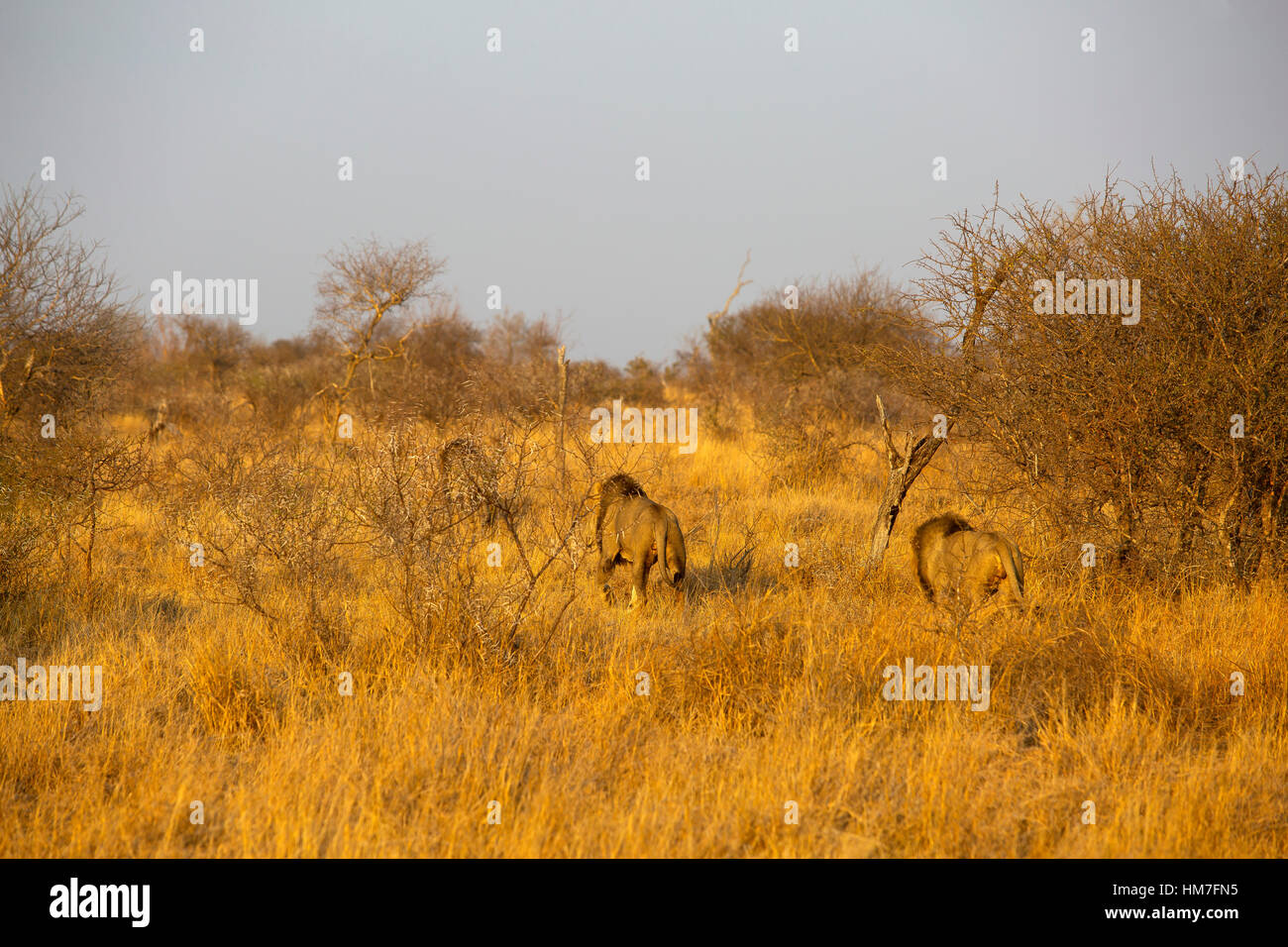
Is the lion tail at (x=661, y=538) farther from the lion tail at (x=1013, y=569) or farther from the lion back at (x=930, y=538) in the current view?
the lion tail at (x=1013, y=569)

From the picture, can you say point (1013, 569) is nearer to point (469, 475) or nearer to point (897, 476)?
point (897, 476)

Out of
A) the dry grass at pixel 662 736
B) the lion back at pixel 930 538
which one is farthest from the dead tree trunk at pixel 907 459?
the dry grass at pixel 662 736

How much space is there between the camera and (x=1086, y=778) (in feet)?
11.2

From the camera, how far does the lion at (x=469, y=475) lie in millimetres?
4875

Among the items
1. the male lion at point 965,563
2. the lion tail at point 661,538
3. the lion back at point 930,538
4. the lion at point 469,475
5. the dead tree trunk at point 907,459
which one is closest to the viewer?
the lion at point 469,475

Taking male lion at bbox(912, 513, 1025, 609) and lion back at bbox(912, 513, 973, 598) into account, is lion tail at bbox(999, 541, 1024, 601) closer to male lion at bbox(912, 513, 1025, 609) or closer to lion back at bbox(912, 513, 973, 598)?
male lion at bbox(912, 513, 1025, 609)

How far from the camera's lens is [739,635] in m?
4.48

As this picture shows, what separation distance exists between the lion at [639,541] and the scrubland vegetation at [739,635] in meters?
0.22

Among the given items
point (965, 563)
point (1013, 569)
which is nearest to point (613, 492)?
point (965, 563)

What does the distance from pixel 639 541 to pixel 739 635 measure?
1.52m

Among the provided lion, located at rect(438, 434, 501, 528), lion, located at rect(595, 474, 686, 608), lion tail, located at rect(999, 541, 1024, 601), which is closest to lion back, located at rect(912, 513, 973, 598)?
lion tail, located at rect(999, 541, 1024, 601)

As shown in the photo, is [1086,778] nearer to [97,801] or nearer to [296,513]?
[97,801]
